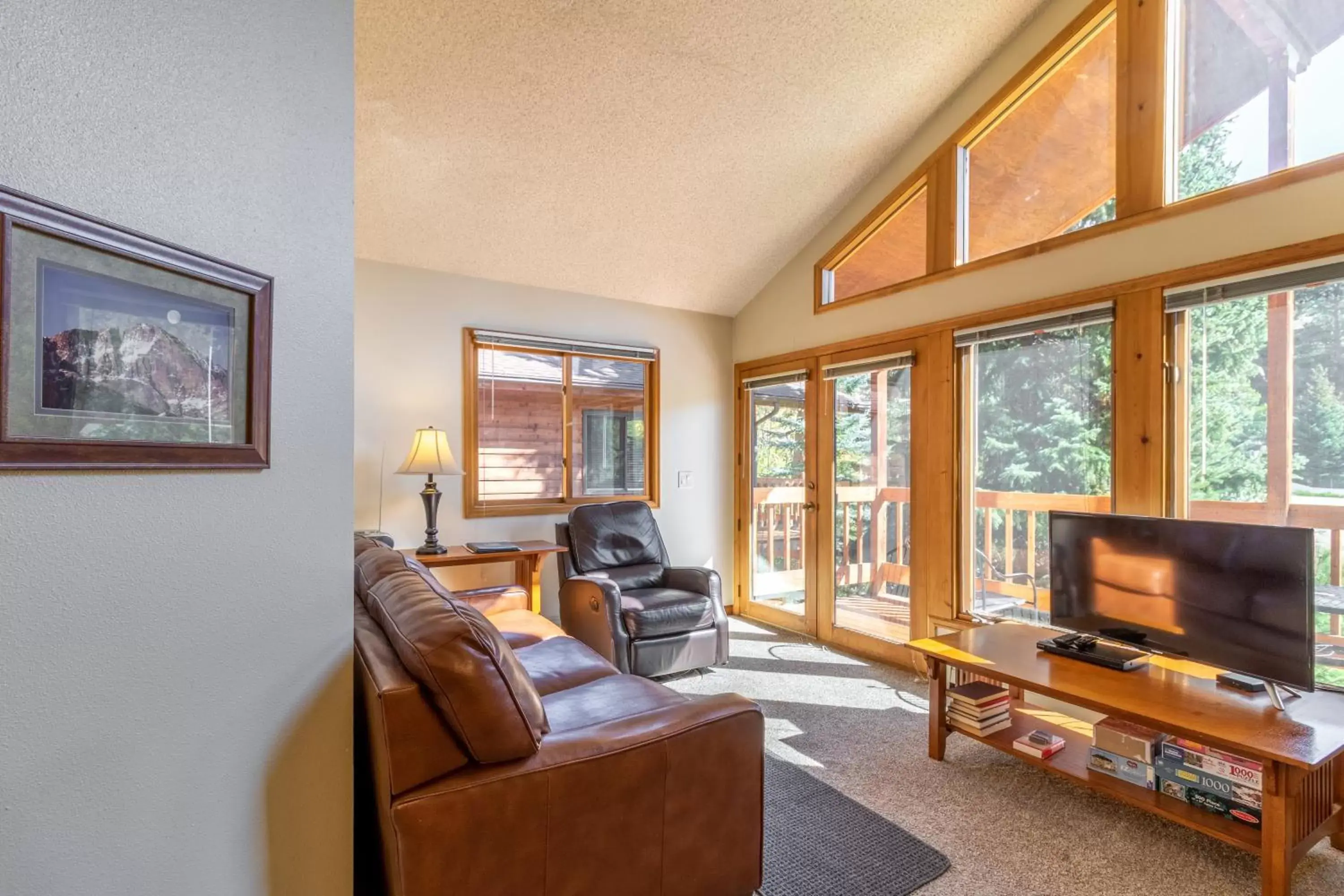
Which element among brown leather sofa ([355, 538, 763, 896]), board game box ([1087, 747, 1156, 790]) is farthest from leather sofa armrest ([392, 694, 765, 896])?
board game box ([1087, 747, 1156, 790])

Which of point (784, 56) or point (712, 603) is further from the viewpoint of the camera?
point (712, 603)

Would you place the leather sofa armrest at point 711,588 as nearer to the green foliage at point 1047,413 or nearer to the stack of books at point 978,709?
the stack of books at point 978,709

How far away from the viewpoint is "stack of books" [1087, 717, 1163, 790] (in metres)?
2.08

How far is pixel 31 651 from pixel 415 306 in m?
3.17

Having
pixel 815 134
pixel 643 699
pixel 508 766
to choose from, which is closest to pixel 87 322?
pixel 508 766

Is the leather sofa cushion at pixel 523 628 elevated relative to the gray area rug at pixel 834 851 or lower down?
elevated

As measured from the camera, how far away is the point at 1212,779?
1.93 meters

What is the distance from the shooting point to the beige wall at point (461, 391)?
362 cm

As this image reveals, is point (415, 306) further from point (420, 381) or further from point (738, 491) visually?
point (738, 491)

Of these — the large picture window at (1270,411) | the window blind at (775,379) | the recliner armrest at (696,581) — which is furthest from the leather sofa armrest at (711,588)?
the large picture window at (1270,411)

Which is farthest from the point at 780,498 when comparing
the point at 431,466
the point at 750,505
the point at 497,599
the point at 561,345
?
the point at 431,466

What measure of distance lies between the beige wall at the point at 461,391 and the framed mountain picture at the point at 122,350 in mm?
2292

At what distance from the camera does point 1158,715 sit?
6.19ft

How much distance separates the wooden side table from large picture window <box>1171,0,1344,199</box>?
3540mm
